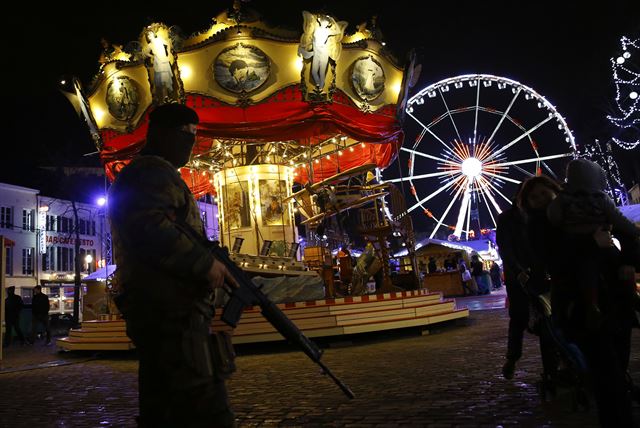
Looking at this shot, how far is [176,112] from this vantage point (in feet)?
9.12

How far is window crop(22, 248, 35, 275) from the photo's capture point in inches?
1391

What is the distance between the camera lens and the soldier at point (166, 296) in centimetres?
232

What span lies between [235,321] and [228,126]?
953 cm

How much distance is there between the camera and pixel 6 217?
114ft

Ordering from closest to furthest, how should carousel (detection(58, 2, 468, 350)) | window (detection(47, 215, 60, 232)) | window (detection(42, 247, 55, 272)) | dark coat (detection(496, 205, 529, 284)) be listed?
dark coat (detection(496, 205, 529, 284)) < carousel (detection(58, 2, 468, 350)) < window (detection(42, 247, 55, 272)) < window (detection(47, 215, 60, 232))

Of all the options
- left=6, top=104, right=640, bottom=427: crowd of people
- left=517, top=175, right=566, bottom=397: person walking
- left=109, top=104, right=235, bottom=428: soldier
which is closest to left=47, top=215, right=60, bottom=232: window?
left=517, top=175, right=566, bottom=397: person walking

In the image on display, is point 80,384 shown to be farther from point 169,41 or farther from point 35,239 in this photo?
point 35,239

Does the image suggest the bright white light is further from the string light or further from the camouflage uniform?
the camouflage uniform

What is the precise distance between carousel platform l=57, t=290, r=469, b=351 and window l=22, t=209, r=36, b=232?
29027mm

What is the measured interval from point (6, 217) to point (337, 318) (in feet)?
108

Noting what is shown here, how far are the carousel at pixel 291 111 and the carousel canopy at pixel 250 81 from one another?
0.08 ft

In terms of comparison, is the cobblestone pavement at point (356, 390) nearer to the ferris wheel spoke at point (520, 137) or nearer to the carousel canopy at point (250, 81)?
the carousel canopy at point (250, 81)

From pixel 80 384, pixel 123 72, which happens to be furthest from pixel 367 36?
pixel 80 384

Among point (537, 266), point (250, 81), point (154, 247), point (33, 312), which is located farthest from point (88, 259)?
point (154, 247)
